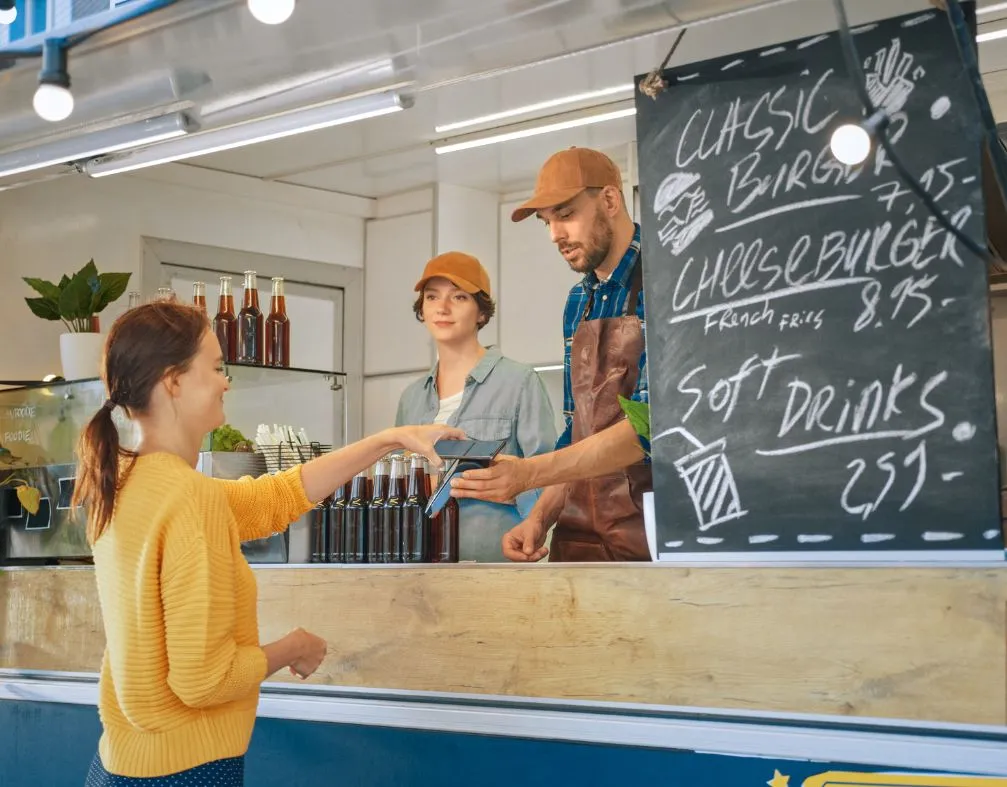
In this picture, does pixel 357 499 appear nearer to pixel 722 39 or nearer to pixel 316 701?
pixel 316 701

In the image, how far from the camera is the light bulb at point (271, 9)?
2453 mm

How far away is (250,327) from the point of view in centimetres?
328

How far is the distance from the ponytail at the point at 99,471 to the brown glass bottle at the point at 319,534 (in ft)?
2.85

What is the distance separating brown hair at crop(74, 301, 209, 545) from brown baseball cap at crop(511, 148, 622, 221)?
122cm

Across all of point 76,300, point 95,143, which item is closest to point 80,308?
point 76,300

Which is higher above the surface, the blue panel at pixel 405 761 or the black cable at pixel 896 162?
the black cable at pixel 896 162

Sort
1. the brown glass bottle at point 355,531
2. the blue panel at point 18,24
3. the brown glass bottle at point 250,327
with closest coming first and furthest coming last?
the brown glass bottle at point 355,531, the brown glass bottle at point 250,327, the blue panel at point 18,24

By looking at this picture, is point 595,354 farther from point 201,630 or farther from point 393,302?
point 393,302

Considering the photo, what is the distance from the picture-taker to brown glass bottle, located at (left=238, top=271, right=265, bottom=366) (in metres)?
3.26

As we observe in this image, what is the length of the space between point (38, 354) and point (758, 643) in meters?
3.71

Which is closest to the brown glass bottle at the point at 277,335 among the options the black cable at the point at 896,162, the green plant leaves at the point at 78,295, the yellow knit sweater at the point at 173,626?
the green plant leaves at the point at 78,295

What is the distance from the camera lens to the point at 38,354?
475 cm

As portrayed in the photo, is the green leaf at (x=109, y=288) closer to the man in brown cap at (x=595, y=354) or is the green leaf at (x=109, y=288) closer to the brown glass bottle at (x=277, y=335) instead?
the brown glass bottle at (x=277, y=335)

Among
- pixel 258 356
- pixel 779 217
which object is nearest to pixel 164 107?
pixel 258 356
